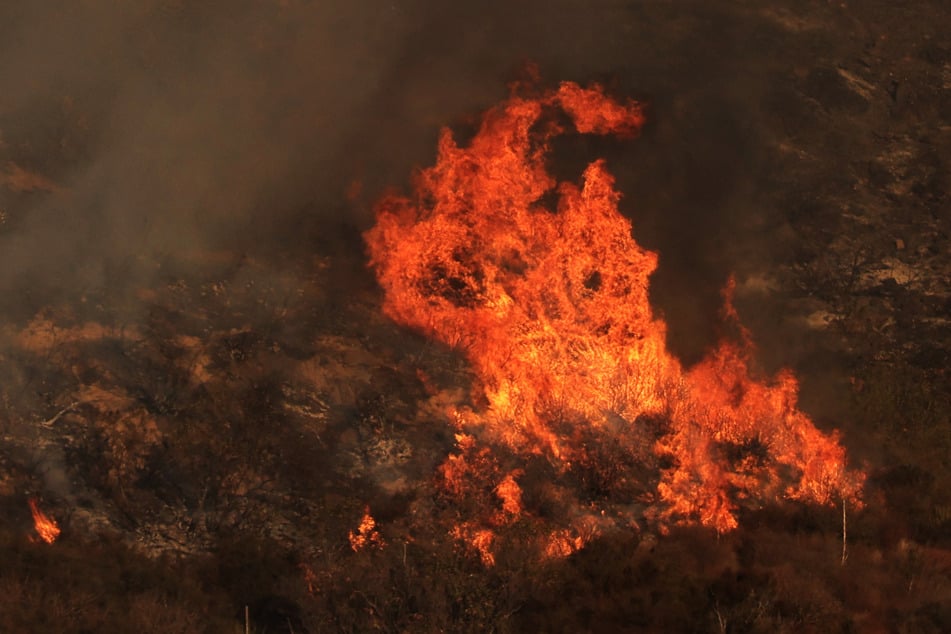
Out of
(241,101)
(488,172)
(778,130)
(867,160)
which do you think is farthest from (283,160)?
(867,160)

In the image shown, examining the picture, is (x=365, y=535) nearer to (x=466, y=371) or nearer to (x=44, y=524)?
(x=466, y=371)

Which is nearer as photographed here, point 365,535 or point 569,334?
point 365,535

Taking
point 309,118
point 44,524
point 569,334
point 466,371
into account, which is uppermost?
point 309,118

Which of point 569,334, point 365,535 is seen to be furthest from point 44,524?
point 569,334

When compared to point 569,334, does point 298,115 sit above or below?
above

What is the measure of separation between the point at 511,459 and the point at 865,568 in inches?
278

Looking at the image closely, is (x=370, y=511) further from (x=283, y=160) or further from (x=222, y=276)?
(x=283, y=160)

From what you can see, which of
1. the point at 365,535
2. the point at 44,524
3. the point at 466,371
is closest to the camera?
the point at 44,524

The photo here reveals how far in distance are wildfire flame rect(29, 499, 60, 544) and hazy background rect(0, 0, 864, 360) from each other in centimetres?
454

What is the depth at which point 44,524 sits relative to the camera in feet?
59.0

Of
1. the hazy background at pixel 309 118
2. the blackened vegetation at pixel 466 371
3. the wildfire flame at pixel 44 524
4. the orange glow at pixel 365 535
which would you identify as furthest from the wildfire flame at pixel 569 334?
the wildfire flame at pixel 44 524

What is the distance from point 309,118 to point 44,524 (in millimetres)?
10102

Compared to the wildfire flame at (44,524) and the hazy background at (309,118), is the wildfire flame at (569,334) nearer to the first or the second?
the hazy background at (309,118)

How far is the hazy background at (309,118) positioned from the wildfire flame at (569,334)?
638 mm
